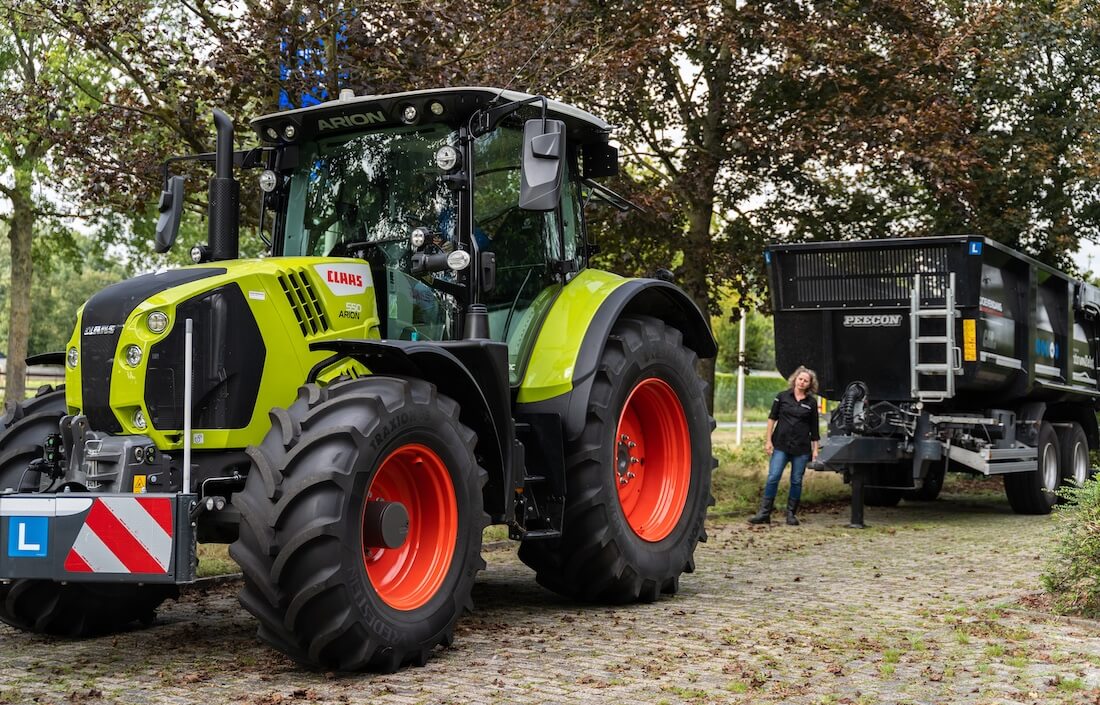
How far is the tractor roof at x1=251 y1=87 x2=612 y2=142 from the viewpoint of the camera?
25.1 feet

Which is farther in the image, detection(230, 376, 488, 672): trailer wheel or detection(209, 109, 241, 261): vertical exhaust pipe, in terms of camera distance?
detection(209, 109, 241, 261): vertical exhaust pipe

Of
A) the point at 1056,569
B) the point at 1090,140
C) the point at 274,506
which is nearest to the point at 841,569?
the point at 1056,569

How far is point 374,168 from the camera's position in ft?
25.6

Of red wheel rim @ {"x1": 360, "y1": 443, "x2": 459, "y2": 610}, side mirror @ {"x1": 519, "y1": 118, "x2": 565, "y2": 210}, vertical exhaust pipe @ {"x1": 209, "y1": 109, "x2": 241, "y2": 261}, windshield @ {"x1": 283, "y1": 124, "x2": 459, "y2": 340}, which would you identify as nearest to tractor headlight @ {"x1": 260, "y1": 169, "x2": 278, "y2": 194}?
windshield @ {"x1": 283, "y1": 124, "x2": 459, "y2": 340}

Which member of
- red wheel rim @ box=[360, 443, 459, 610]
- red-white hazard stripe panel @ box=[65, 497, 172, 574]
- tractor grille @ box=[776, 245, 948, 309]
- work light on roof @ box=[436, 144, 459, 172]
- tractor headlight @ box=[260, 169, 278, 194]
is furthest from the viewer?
tractor grille @ box=[776, 245, 948, 309]

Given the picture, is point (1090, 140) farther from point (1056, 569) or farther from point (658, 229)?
point (1056, 569)

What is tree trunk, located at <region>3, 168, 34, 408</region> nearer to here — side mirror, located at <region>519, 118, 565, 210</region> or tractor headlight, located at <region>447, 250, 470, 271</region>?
tractor headlight, located at <region>447, 250, 470, 271</region>

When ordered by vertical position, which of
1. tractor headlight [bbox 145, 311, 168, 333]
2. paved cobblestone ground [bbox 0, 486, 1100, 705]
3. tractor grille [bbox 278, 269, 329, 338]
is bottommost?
paved cobblestone ground [bbox 0, 486, 1100, 705]

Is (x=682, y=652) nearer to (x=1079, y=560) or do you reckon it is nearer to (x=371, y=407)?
(x=371, y=407)

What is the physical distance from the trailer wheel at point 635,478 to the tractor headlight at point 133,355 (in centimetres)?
267

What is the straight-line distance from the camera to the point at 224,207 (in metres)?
7.33

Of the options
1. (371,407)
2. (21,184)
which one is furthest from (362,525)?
(21,184)

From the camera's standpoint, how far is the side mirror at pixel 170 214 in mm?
7328

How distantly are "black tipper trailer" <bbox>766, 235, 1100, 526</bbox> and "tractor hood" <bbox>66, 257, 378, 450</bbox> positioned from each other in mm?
8410
